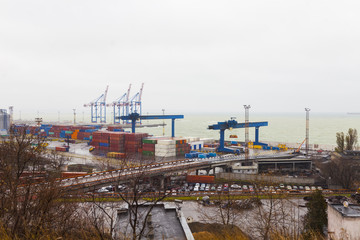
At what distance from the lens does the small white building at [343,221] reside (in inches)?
309

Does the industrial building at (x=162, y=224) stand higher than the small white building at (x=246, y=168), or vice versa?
the industrial building at (x=162, y=224)

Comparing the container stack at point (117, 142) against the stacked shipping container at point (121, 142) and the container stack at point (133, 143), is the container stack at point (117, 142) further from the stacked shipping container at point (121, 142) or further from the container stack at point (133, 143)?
the container stack at point (133, 143)

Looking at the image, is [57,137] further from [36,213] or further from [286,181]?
[36,213]

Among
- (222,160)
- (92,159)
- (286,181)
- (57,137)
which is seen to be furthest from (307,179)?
(57,137)

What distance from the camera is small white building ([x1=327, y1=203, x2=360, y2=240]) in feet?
25.8

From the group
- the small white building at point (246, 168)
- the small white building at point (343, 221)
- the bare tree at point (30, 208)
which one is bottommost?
the small white building at point (246, 168)

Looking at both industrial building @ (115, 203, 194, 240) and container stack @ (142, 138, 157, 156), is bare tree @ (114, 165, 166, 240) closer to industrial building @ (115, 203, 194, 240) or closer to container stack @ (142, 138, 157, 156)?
industrial building @ (115, 203, 194, 240)

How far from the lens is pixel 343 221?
8.05 meters

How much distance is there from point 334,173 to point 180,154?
669 inches

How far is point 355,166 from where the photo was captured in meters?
22.5

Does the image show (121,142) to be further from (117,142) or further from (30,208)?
(30,208)

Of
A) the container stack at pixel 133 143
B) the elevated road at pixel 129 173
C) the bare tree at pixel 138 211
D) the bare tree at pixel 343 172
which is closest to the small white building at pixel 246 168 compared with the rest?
the elevated road at pixel 129 173

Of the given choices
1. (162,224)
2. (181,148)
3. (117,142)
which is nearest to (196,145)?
(181,148)

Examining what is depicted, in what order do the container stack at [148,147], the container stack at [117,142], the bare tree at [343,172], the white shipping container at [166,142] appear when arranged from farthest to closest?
the container stack at [117,142]
the container stack at [148,147]
the white shipping container at [166,142]
the bare tree at [343,172]
